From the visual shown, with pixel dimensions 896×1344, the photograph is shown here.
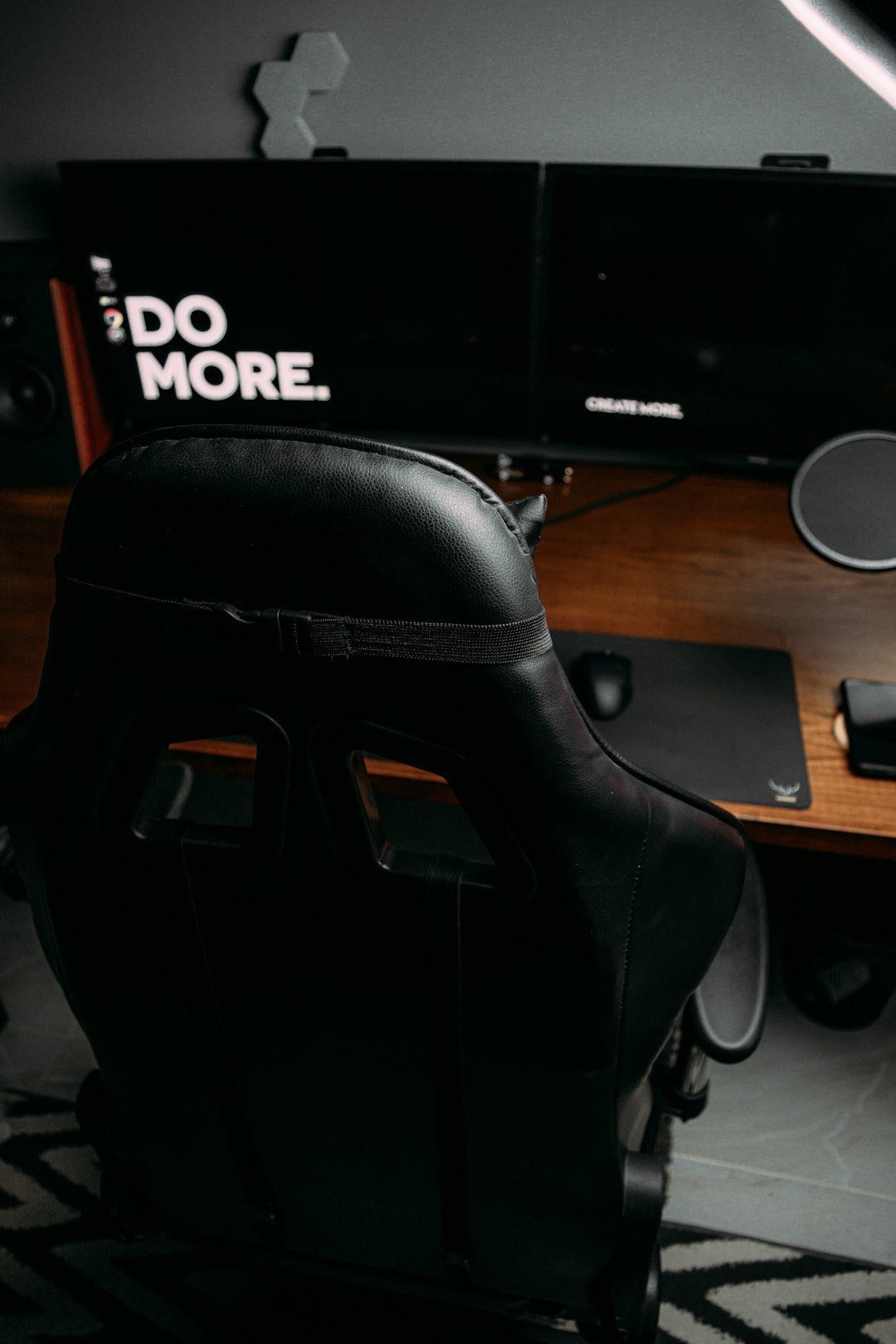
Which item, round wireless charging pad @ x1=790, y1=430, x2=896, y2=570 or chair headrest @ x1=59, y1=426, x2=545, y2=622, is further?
round wireless charging pad @ x1=790, y1=430, x2=896, y2=570

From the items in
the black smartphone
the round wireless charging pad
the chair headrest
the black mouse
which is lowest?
the black smartphone

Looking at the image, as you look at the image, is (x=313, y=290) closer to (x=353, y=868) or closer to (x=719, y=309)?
(x=719, y=309)

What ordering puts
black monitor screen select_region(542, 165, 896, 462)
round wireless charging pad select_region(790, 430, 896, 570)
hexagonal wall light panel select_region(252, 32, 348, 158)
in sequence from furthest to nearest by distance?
hexagonal wall light panel select_region(252, 32, 348, 158) → black monitor screen select_region(542, 165, 896, 462) → round wireless charging pad select_region(790, 430, 896, 570)

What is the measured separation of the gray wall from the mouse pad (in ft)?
2.51

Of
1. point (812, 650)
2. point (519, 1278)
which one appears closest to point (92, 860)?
point (519, 1278)

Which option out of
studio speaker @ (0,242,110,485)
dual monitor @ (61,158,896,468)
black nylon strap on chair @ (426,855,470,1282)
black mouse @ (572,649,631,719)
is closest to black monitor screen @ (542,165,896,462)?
dual monitor @ (61,158,896,468)

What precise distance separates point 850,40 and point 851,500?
0.66 meters

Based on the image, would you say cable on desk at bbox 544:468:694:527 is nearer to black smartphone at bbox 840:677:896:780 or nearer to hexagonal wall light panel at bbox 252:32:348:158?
black smartphone at bbox 840:677:896:780

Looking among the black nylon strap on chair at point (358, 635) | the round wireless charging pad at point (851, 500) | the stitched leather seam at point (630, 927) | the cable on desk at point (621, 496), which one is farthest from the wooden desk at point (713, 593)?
the black nylon strap on chair at point (358, 635)

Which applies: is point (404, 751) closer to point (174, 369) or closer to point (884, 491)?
point (884, 491)

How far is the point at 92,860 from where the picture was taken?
0.52 metres

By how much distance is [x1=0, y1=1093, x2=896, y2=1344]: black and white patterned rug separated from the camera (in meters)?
1.08

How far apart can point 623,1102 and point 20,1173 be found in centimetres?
Result: 105

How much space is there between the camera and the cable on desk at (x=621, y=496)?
131cm
